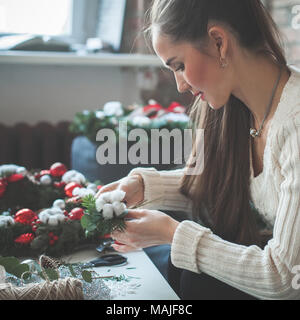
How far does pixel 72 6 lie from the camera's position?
236 cm

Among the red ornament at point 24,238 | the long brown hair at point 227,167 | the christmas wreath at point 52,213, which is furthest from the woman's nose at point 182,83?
the red ornament at point 24,238

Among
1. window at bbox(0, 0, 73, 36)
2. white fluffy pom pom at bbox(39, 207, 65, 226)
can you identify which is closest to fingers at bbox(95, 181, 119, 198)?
white fluffy pom pom at bbox(39, 207, 65, 226)

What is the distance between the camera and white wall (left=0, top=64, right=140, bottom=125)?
2.19 meters

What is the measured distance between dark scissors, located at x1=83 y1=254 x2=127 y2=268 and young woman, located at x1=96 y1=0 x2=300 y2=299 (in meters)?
0.05

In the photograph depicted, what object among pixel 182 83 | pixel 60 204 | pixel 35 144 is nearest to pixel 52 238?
pixel 60 204

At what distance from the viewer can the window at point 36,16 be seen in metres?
2.24

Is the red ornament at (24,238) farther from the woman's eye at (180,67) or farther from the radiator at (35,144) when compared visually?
the radiator at (35,144)

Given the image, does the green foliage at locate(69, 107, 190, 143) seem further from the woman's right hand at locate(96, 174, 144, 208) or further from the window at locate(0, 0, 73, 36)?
the window at locate(0, 0, 73, 36)

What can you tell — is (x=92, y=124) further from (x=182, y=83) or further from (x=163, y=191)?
(x=182, y=83)

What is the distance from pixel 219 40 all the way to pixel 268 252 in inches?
16.6

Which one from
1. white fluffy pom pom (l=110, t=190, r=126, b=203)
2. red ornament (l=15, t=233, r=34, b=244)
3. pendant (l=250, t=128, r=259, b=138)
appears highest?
pendant (l=250, t=128, r=259, b=138)

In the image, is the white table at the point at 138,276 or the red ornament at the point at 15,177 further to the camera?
the red ornament at the point at 15,177

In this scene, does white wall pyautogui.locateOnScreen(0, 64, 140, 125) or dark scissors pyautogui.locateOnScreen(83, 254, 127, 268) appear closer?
dark scissors pyautogui.locateOnScreen(83, 254, 127, 268)
